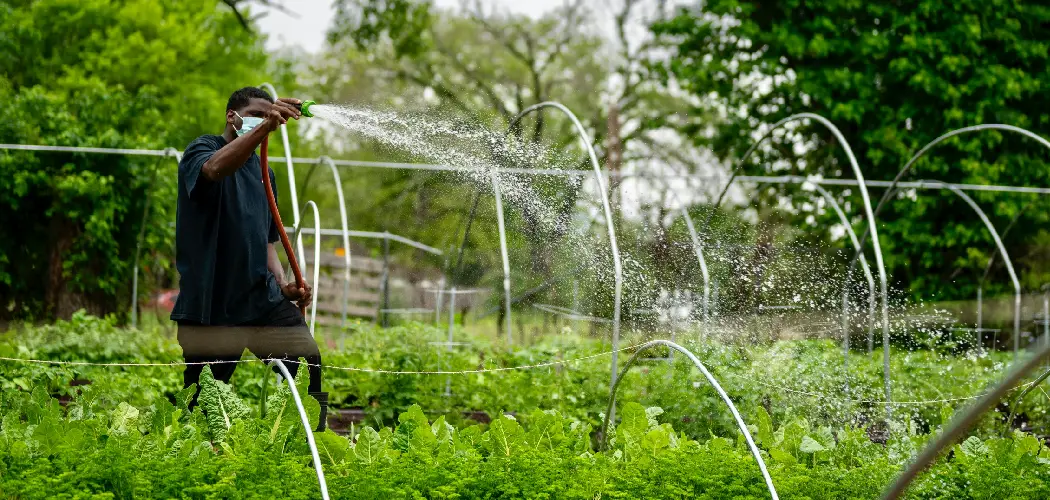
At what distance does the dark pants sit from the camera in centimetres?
458

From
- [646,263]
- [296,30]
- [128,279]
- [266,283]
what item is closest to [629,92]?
[296,30]

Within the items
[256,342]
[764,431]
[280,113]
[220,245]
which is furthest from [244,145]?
[764,431]

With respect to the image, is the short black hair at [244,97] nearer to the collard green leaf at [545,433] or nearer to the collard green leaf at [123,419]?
the collard green leaf at [123,419]

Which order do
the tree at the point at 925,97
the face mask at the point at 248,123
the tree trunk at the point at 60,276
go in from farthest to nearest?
the tree at the point at 925,97
the tree trunk at the point at 60,276
the face mask at the point at 248,123

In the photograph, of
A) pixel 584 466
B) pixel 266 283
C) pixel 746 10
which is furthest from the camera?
pixel 746 10

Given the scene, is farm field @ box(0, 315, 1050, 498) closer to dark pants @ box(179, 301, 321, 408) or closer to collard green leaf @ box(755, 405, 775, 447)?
collard green leaf @ box(755, 405, 775, 447)

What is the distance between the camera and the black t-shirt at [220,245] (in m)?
4.46

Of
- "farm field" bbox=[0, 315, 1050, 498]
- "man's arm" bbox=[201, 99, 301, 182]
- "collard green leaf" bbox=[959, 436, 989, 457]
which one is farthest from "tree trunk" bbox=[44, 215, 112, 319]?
"collard green leaf" bbox=[959, 436, 989, 457]

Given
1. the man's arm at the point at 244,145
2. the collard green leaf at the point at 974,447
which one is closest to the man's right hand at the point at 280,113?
the man's arm at the point at 244,145

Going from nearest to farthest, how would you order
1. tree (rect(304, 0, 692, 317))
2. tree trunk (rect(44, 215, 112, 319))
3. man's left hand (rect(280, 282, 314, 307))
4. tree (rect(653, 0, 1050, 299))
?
1. man's left hand (rect(280, 282, 314, 307))
2. tree trunk (rect(44, 215, 112, 319))
3. tree (rect(653, 0, 1050, 299))
4. tree (rect(304, 0, 692, 317))

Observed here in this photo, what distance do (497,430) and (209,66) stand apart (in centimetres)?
1778

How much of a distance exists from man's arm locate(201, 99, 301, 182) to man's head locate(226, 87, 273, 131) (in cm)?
29

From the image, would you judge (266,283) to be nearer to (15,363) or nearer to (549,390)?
(549,390)

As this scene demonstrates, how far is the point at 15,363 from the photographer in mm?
6590
